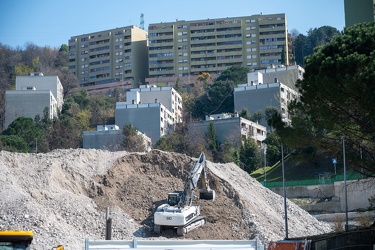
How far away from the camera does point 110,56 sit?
15225cm

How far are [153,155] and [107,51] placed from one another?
102407 millimetres

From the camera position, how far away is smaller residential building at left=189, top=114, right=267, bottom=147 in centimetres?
9662

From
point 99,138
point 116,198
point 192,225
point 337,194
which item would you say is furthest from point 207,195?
point 99,138

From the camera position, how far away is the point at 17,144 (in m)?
85.6

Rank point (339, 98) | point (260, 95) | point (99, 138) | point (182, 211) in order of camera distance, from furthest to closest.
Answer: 1. point (260, 95)
2. point (99, 138)
3. point (182, 211)
4. point (339, 98)

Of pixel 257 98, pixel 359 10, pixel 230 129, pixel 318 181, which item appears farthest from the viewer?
pixel 257 98

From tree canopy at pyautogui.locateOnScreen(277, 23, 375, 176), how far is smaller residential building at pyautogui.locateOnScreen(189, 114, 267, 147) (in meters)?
58.5

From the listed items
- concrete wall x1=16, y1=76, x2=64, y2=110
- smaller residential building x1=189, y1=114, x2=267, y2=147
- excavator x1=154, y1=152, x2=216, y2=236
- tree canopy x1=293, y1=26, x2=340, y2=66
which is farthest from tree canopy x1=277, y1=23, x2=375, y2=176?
tree canopy x1=293, y1=26, x2=340, y2=66

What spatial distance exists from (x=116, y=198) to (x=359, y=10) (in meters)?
40.4

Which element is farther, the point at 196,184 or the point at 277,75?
the point at 277,75

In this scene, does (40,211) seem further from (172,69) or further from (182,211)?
(172,69)

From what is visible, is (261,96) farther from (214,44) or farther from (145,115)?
(214,44)

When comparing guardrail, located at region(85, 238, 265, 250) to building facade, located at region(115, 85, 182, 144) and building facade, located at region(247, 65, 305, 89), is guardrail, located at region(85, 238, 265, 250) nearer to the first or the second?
building facade, located at region(115, 85, 182, 144)

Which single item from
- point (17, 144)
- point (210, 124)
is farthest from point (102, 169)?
point (210, 124)
